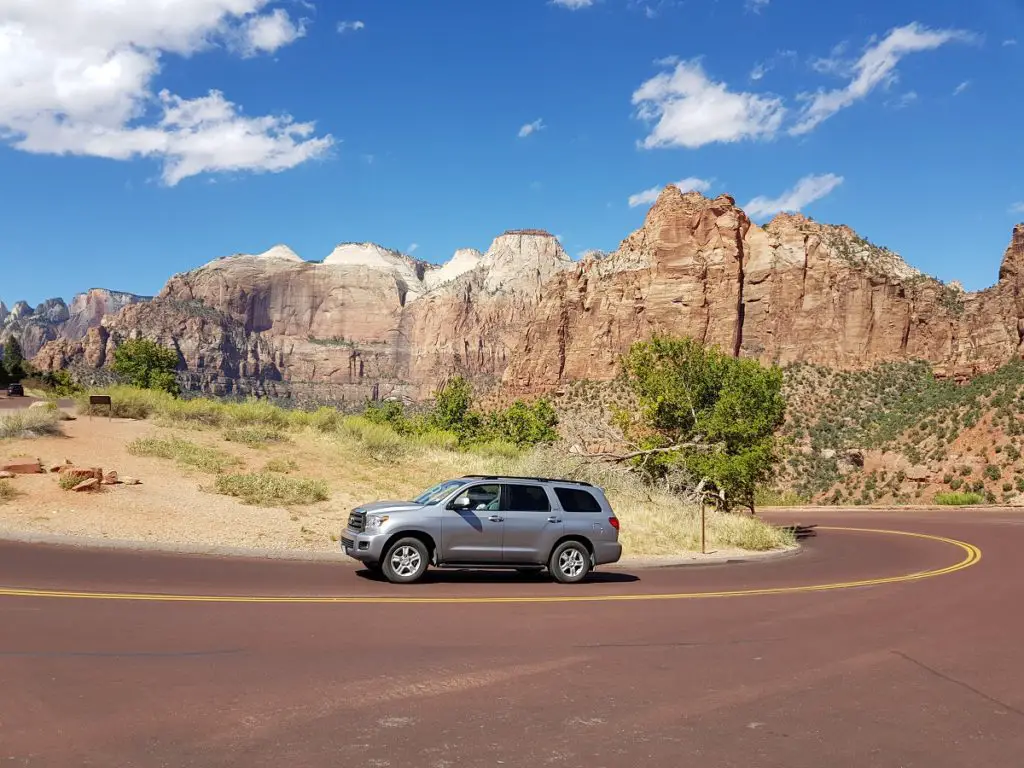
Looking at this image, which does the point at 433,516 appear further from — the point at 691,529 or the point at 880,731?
the point at 691,529

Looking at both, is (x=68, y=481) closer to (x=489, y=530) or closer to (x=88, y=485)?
(x=88, y=485)

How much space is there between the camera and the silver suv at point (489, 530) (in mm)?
12680

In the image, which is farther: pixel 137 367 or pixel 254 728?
pixel 137 367

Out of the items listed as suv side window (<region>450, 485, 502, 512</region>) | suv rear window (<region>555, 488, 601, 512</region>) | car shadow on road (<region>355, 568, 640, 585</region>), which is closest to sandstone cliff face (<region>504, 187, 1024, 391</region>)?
car shadow on road (<region>355, 568, 640, 585</region>)

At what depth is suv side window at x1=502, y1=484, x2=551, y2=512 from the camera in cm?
1362

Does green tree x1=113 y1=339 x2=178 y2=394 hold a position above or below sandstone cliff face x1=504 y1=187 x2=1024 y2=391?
below

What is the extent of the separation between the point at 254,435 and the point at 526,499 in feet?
56.2

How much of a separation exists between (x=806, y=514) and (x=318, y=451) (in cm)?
2711

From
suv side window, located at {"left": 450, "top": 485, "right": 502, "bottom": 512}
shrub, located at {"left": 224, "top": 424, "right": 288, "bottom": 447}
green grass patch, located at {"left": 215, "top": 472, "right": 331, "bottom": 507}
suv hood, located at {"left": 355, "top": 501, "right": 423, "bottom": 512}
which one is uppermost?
shrub, located at {"left": 224, "top": 424, "right": 288, "bottom": 447}

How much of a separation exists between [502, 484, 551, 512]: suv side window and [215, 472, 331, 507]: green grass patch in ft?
26.6

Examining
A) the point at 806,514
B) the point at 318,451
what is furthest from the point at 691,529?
the point at 806,514

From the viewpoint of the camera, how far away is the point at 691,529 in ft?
71.2

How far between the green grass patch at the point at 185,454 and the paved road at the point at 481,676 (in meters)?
9.57

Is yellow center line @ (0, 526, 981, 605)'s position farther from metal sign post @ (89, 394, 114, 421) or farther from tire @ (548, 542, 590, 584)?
metal sign post @ (89, 394, 114, 421)
